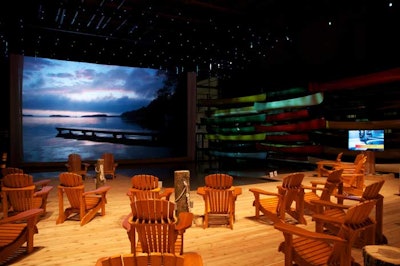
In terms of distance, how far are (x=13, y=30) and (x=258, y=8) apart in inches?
307

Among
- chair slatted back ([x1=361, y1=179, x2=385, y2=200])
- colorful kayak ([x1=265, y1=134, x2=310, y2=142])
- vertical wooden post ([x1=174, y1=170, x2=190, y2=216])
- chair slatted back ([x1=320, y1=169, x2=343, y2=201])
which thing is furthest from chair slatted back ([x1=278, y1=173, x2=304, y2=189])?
colorful kayak ([x1=265, y1=134, x2=310, y2=142])

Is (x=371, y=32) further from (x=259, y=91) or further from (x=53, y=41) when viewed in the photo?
(x=53, y=41)

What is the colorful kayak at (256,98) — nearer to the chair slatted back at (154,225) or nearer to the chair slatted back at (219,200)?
the chair slatted back at (219,200)

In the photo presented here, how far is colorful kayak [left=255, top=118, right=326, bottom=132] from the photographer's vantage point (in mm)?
12630

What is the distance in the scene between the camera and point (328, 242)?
268 cm

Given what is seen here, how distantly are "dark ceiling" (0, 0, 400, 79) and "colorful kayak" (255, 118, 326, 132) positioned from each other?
6.40 ft

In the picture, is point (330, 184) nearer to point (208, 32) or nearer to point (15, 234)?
point (15, 234)

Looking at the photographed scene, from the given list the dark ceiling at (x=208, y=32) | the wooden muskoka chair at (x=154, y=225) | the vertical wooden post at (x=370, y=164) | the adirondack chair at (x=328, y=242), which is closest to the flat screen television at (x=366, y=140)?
the vertical wooden post at (x=370, y=164)

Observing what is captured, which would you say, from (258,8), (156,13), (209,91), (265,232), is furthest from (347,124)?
(209,91)

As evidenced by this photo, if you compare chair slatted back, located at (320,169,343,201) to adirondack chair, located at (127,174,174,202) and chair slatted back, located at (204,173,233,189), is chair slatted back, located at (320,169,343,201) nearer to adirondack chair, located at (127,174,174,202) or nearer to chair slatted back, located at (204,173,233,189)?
chair slatted back, located at (204,173,233,189)

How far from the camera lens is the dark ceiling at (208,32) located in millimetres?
8898

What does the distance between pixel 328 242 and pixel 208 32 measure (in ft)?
30.6

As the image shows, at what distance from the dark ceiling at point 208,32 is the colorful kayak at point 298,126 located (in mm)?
1950

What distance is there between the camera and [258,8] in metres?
9.16
